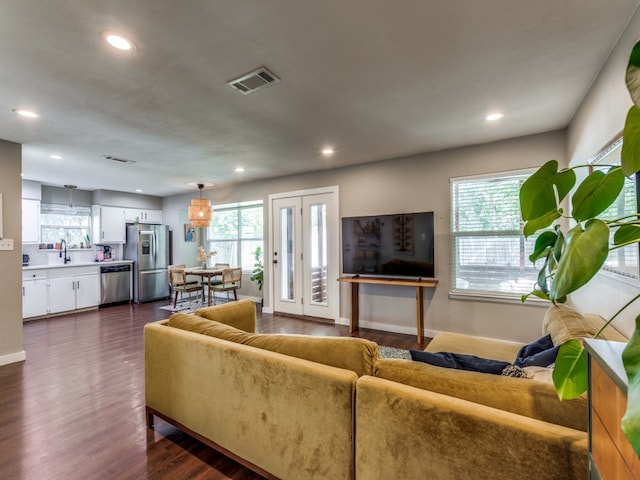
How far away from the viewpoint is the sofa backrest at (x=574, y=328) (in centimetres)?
167

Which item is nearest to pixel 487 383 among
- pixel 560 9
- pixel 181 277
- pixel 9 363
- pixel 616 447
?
pixel 616 447

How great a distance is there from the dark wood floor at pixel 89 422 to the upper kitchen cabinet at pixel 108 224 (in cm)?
305

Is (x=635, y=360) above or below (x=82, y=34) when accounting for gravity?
below

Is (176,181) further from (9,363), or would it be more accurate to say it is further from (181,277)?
(9,363)

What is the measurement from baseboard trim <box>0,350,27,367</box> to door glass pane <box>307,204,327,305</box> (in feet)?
12.1

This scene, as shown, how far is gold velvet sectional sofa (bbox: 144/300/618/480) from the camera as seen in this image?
1015 millimetres

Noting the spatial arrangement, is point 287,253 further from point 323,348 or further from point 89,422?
point 323,348

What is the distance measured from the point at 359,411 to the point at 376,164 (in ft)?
12.4

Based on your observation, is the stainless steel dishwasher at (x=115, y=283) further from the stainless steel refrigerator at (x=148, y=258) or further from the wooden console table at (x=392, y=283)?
the wooden console table at (x=392, y=283)

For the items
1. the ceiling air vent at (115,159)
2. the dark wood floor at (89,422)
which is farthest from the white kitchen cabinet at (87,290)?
the ceiling air vent at (115,159)

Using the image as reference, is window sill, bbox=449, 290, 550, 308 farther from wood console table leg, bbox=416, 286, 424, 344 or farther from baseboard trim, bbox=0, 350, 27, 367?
baseboard trim, bbox=0, 350, 27, 367

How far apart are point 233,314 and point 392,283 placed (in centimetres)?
208

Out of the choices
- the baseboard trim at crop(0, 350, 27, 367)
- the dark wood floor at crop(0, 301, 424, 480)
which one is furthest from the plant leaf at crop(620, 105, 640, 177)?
the baseboard trim at crop(0, 350, 27, 367)

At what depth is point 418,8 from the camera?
1.54 metres
